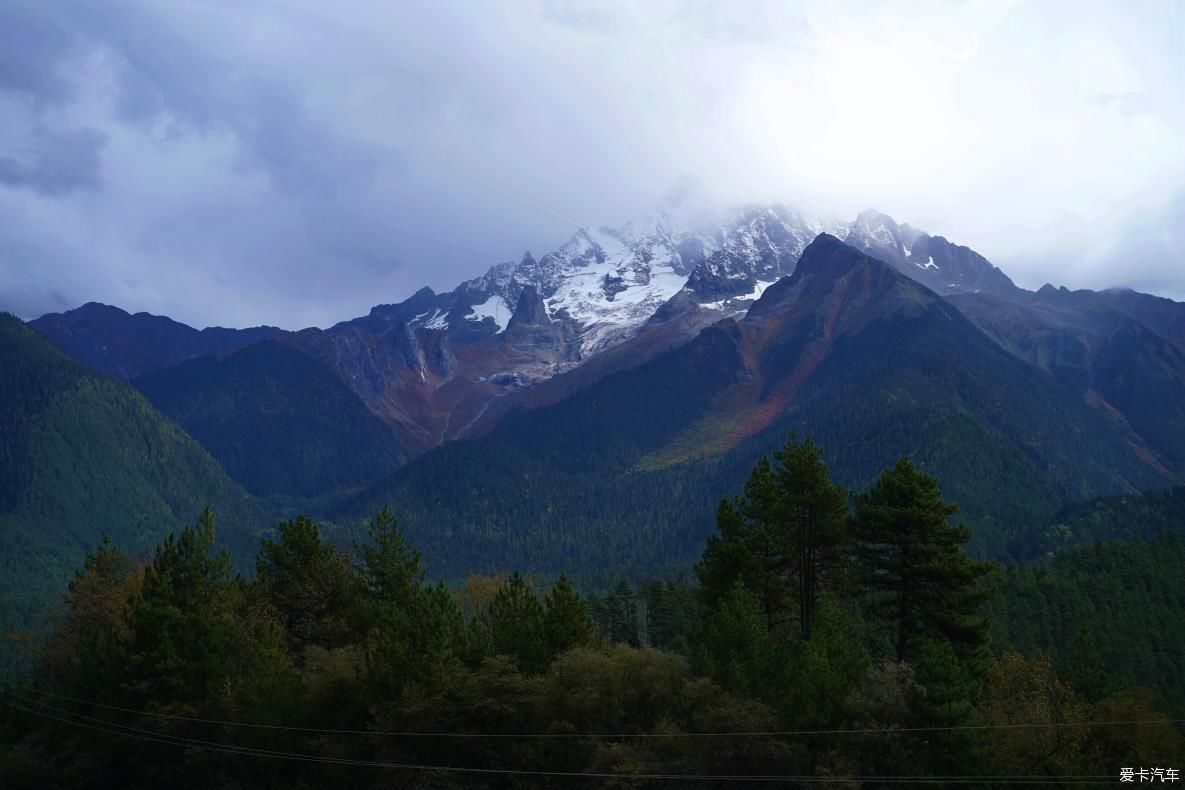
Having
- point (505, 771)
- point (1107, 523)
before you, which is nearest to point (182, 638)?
point (505, 771)

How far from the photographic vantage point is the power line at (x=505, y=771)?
121 ft

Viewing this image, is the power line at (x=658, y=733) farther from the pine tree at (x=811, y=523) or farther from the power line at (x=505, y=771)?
the pine tree at (x=811, y=523)

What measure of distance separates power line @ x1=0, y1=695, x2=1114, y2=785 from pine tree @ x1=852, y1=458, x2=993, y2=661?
29.1 feet

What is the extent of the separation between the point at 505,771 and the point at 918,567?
2314 cm

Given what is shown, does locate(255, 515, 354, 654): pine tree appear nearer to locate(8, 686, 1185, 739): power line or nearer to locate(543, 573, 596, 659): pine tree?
locate(8, 686, 1185, 739): power line

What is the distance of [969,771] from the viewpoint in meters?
36.9

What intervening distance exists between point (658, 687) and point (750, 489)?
48.1 ft

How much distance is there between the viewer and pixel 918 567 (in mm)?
46812

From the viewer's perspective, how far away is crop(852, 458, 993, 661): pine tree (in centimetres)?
4659

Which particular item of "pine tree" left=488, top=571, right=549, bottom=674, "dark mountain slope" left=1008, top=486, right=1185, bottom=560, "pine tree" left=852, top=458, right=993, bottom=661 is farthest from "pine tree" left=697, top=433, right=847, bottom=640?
"dark mountain slope" left=1008, top=486, right=1185, bottom=560

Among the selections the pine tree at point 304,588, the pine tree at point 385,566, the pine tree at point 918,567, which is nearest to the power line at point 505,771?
the pine tree at point 918,567

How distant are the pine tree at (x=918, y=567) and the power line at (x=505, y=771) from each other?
29.1ft

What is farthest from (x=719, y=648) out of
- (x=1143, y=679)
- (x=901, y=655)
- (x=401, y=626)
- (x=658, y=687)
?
(x=1143, y=679)

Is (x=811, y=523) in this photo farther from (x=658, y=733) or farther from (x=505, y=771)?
(x=505, y=771)
